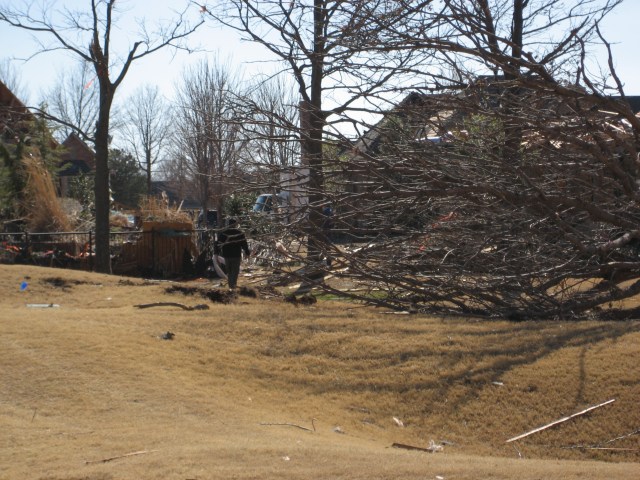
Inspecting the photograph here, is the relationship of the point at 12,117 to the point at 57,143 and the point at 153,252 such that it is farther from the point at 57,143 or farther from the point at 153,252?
the point at 57,143

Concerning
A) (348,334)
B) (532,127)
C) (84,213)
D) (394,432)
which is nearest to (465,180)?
(532,127)

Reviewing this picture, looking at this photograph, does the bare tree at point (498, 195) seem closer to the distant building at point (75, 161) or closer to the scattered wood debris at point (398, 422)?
the scattered wood debris at point (398, 422)

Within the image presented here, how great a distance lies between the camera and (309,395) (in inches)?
331

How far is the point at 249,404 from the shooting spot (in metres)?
8.04

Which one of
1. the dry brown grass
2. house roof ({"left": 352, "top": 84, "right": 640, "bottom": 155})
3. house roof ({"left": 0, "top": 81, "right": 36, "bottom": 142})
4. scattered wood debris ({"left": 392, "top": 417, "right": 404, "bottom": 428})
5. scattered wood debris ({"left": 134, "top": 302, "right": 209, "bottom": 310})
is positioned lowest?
scattered wood debris ({"left": 392, "top": 417, "right": 404, "bottom": 428})

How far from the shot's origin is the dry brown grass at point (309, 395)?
563 centimetres

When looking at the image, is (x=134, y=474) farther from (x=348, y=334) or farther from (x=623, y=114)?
(x=623, y=114)

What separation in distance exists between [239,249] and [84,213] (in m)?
12.9

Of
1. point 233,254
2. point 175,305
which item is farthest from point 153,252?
point 175,305

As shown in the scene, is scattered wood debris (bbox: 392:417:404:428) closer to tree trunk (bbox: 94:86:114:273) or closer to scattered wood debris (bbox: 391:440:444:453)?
Result: scattered wood debris (bbox: 391:440:444:453)

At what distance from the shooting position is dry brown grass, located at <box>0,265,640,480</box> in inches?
222

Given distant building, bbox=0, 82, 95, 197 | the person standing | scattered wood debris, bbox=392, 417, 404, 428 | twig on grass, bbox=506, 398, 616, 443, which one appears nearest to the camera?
twig on grass, bbox=506, 398, 616, 443

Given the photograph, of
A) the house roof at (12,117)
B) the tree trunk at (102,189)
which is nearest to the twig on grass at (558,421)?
the tree trunk at (102,189)

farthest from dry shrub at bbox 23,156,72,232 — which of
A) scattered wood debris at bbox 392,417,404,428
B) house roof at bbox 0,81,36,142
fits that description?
scattered wood debris at bbox 392,417,404,428
